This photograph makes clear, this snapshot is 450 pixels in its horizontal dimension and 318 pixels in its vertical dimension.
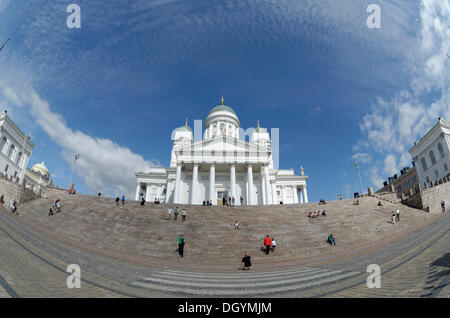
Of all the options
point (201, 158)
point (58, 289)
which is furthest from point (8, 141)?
point (58, 289)

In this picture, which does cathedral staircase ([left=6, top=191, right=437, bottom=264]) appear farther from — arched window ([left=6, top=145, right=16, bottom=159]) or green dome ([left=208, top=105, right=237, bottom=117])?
green dome ([left=208, top=105, right=237, bottom=117])

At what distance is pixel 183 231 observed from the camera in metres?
16.8

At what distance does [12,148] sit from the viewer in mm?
41094

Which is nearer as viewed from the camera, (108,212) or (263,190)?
(108,212)

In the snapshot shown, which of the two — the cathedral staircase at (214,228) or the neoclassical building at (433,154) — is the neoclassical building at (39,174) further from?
the neoclassical building at (433,154)

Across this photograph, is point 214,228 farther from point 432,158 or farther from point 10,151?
point 432,158

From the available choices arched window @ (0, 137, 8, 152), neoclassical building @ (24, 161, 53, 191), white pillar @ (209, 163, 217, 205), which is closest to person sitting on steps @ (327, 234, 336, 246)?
white pillar @ (209, 163, 217, 205)

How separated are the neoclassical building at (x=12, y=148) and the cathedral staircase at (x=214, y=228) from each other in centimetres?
2596

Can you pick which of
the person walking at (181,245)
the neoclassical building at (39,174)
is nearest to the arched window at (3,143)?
the neoclassical building at (39,174)

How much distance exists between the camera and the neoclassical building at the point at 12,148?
38.1 m

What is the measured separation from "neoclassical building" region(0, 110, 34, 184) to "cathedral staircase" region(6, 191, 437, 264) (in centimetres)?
2596
